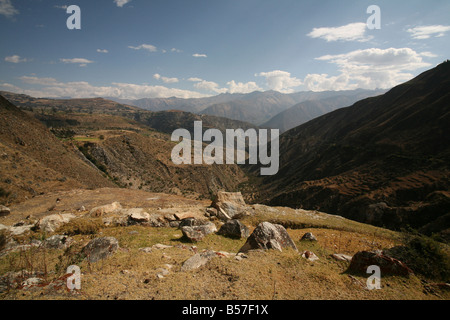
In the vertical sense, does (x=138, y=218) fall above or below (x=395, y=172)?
below

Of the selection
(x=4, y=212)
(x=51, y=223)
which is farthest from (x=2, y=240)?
(x=4, y=212)

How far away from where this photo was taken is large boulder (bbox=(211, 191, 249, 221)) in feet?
60.8

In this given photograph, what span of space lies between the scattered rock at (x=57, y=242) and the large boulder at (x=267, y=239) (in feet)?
33.6

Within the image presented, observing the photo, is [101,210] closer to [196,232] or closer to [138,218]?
[138,218]

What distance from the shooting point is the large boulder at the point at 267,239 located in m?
10.7

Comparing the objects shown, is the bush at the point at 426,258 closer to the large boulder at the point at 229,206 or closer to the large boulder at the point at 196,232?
the large boulder at the point at 196,232

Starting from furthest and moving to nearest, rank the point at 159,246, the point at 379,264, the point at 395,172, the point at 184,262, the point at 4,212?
the point at 395,172, the point at 4,212, the point at 159,246, the point at 184,262, the point at 379,264

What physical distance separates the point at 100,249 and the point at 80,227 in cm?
567

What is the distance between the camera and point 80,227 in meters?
13.4

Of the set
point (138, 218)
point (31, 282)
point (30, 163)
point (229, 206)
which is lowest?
point (229, 206)

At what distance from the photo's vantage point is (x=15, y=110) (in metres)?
38.5

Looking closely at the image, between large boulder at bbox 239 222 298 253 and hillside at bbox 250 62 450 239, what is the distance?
884 inches

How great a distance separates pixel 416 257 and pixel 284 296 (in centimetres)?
722

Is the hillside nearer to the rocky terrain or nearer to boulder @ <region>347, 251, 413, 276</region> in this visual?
the rocky terrain
